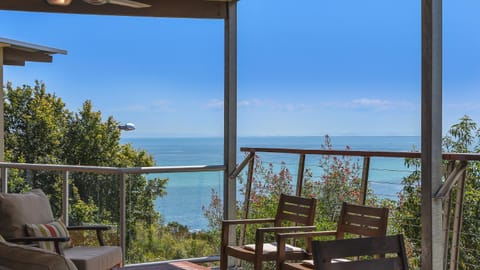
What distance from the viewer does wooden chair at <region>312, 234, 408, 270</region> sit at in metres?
2.06

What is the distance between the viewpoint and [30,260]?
160 cm

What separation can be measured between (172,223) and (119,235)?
1.62ft

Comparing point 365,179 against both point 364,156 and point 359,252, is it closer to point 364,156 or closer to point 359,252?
point 364,156

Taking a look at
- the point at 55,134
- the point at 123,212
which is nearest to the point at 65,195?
the point at 123,212

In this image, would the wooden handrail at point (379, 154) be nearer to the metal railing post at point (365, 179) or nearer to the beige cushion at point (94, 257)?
the metal railing post at point (365, 179)

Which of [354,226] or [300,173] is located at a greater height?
[300,173]

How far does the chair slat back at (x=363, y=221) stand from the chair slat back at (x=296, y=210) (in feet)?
1.29

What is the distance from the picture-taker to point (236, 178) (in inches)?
233

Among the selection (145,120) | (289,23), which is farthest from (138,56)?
(289,23)

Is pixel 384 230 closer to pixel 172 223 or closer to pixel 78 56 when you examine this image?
pixel 172 223

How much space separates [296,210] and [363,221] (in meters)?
Result: 0.80

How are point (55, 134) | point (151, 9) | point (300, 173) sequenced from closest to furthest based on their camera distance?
point (300, 173) → point (151, 9) → point (55, 134)

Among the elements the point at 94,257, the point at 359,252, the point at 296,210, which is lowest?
the point at 94,257

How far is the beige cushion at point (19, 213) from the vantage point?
13.5 feet
